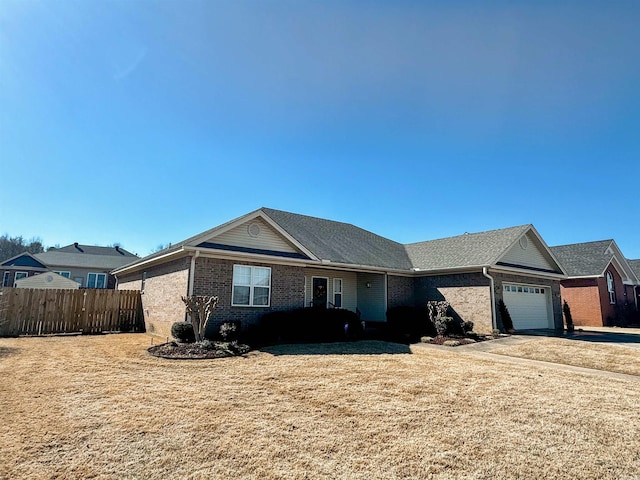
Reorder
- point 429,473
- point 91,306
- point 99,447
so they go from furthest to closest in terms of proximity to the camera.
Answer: point 91,306, point 99,447, point 429,473

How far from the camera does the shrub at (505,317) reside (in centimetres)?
1595

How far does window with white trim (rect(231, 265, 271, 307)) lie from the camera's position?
1284cm

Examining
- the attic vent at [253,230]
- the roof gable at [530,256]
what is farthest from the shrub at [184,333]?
the roof gable at [530,256]

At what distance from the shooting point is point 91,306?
15.0 metres

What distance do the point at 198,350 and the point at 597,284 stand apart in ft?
87.2

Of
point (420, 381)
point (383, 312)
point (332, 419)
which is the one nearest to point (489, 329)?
point (383, 312)

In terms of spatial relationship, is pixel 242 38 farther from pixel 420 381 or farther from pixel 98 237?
pixel 98 237

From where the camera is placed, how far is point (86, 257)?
119 feet

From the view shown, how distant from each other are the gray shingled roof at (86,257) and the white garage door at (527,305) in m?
34.9

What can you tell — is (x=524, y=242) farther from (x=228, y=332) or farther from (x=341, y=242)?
(x=228, y=332)

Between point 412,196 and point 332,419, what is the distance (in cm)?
1663

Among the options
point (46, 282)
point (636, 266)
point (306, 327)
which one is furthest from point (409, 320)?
point (636, 266)

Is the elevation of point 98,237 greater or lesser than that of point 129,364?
greater

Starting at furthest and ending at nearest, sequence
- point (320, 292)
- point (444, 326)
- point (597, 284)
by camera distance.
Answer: point (597, 284) < point (320, 292) < point (444, 326)
